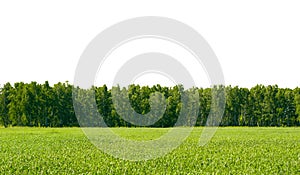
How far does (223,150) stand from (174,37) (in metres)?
9.27

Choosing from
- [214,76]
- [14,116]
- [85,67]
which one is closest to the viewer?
[85,67]

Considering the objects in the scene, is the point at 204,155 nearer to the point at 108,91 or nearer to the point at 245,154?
the point at 245,154

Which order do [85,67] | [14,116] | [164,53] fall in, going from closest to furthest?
[85,67], [164,53], [14,116]

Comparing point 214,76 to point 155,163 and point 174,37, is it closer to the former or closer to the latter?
point 174,37

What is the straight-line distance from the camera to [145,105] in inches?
3797

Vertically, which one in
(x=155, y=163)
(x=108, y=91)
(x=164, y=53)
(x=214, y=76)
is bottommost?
(x=155, y=163)

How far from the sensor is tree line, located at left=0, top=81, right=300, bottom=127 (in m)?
88.0

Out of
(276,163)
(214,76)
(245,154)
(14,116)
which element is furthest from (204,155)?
(14,116)

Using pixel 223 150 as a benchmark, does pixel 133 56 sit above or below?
above

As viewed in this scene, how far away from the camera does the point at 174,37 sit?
21.6 metres

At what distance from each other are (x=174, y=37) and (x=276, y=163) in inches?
303

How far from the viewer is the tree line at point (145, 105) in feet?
289

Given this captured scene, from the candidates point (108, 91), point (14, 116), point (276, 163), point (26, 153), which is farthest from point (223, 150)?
point (108, 91)

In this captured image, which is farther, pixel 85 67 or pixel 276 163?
pixel 276 163
